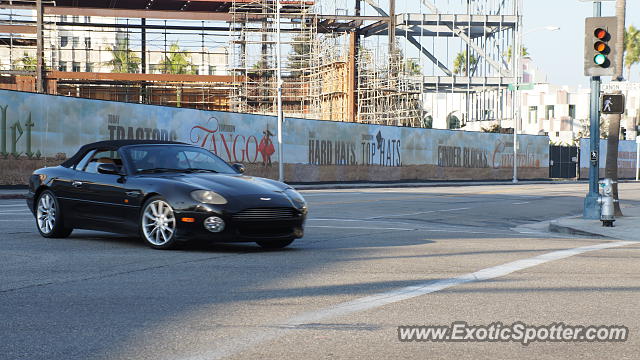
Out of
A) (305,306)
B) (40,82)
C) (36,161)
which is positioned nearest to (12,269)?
(305,306)

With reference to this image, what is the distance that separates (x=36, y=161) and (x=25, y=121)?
1410 millimetres

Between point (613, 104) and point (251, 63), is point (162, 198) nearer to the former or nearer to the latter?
point (613, 104)

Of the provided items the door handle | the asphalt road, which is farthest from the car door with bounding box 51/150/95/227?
the door handle

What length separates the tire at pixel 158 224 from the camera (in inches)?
440

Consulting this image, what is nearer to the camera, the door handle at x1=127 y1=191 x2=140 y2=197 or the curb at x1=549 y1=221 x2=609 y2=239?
the door handle at x1=127 y1=191 x2=140 y2=197

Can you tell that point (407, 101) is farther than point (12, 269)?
Yes

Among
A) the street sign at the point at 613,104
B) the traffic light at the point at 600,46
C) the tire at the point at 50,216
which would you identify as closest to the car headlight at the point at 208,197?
the tire at the point at 50,216

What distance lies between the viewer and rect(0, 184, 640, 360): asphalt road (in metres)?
5.84

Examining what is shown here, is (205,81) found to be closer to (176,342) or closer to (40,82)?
(40,82)

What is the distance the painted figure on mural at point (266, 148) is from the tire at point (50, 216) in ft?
90.4

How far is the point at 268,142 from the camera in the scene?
40.9 meters

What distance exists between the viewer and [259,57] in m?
63.4

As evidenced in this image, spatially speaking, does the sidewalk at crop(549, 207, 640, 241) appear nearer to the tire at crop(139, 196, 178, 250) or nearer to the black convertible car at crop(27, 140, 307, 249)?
the black convertible car at crop(27, 140, 307, 249)

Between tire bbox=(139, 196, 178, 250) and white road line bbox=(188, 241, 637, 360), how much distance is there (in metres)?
3.83
